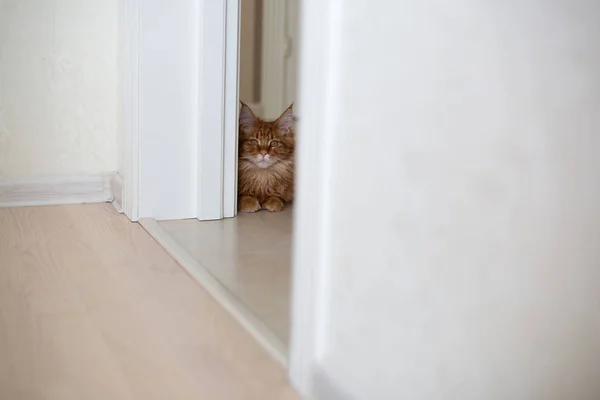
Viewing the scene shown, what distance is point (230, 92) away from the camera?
7.80 feet

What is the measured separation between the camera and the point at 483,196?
877 mm

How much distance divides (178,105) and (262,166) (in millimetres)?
457

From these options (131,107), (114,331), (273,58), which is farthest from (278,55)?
(114,331)

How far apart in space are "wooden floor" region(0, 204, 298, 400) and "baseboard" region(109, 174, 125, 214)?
1.29 feet

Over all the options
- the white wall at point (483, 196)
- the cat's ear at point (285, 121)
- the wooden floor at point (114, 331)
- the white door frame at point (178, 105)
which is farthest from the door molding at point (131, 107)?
the white wall at point (483, 196)

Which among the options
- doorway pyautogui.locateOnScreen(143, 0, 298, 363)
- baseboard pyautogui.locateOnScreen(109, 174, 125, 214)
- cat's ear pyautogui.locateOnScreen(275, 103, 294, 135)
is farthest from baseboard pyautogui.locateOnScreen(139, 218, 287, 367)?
cat's ear pyautogui.locateOnScreen(275, 103, 294, 135)

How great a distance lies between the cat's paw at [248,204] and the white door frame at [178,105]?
16cm

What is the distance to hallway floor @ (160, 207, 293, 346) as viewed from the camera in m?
1.57

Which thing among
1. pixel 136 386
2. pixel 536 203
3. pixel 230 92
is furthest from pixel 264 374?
pixel 230 92

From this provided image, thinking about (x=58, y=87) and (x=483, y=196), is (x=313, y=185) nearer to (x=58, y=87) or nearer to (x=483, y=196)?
(x=483, y=196)

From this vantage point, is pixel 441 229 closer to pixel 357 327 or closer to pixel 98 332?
pixel 357 327

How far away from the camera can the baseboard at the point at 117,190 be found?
2.47 meters

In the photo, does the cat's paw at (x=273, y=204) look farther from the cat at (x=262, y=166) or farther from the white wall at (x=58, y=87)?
the white wall at (x=58, y=87)

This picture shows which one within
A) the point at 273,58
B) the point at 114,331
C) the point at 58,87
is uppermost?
the point at 273,58
